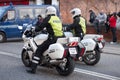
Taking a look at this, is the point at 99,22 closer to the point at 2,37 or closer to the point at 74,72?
the point at 2,37

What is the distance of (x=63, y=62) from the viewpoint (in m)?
9.70

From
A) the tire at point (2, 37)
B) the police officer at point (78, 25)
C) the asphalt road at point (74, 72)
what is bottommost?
the tire at point (2, 37)

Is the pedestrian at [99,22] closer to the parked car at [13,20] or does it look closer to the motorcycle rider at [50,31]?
the parked car at [13,20]

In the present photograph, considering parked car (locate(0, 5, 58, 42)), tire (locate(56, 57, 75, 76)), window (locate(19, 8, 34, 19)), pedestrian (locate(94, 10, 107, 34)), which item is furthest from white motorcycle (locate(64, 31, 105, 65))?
pedestrian (locate(94, 10, 107, 34))

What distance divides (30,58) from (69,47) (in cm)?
162

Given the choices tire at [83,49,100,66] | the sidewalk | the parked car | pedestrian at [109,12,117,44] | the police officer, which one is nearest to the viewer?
tire at [83,49,100,66]

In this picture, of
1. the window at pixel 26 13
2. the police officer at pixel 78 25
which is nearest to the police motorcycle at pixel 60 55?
the police officer at pixel 78 25

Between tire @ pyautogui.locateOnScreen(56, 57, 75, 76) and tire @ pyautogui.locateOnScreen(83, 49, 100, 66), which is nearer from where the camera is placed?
tire @ pyautogui.locateOnScreen(56, 57, 75, 76)

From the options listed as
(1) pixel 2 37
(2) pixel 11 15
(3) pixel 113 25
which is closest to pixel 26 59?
(3) pixel 113 25

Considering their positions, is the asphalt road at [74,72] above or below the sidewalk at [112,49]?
above

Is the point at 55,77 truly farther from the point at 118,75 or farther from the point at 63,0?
the point at 63,0

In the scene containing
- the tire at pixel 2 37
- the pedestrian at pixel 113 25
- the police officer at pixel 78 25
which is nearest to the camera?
the police officer at pixel 78 25

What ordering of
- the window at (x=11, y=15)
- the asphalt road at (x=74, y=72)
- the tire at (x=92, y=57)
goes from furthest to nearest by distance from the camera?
1. the window at (x=11, y=15)
2. the tire at (x=92, y=57)
3. the asphalt road at (x=74, y=72)

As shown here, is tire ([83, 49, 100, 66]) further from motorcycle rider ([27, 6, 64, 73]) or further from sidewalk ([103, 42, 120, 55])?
sidewalk ([103, 42, 120, 55])
